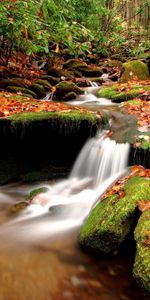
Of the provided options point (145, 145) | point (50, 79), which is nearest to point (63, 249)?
point (145, 145)

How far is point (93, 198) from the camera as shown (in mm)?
5598

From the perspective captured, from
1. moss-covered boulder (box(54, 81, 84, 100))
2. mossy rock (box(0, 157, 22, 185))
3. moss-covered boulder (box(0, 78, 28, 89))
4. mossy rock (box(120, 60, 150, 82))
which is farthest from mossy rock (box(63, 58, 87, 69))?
mossy rock (box(0, 157, 22, 185))

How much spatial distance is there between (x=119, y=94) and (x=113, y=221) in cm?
605

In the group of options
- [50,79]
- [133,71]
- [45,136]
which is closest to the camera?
[45,136]

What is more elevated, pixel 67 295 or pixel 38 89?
pixel 38 89

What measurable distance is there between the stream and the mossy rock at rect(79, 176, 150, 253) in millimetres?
168

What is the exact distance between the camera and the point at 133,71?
40.4 feet

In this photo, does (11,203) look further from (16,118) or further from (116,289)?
(116,289)

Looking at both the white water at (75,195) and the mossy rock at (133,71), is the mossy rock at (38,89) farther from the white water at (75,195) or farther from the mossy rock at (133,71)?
the white water at (75,195)

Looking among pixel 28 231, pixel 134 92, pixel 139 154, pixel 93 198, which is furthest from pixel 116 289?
pixel 134 92

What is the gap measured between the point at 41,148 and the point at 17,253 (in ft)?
9.63

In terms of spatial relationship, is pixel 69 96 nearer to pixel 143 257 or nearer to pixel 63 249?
pixel 63 249

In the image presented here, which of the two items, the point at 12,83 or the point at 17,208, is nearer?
the point at 17,208

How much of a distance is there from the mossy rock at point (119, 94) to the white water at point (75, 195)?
3124 millimetres
